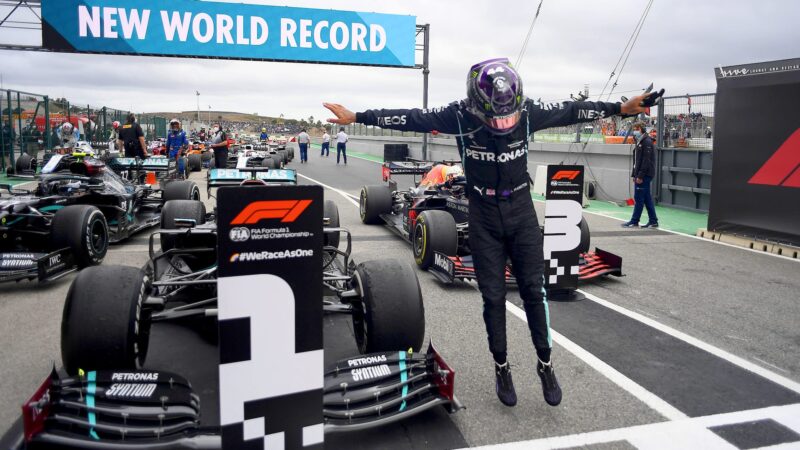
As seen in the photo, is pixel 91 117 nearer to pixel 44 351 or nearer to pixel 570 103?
pixel 44 351

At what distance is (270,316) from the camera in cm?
226

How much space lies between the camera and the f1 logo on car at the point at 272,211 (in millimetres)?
2188

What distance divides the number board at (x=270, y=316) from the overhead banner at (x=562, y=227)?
11.3 ft

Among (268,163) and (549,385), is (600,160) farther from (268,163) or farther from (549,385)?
(549,385)

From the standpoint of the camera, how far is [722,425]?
10.4 ft

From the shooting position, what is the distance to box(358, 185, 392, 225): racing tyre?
32.0 feet

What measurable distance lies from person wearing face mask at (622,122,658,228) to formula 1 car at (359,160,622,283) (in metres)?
3.22

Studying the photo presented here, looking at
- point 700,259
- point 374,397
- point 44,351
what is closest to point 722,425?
point 374,397

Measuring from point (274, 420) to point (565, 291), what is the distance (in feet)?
12.8

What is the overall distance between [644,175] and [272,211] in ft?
29.8

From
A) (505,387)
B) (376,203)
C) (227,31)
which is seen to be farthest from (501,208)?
(227,31)

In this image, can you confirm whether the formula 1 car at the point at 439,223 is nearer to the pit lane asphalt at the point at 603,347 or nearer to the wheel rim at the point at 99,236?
the pit lane asphalt at the point at 603,347

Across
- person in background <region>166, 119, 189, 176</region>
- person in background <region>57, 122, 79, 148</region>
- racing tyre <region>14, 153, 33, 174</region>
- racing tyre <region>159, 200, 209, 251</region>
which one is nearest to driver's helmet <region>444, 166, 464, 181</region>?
racing tyre <region>159, 200, 209, 251</region>

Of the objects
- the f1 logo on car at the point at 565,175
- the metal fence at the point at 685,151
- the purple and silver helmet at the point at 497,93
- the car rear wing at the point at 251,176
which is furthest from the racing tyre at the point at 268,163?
the purple and silver helmet at the point at 497,93
